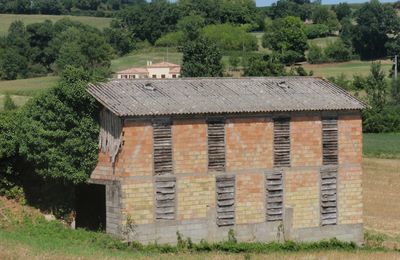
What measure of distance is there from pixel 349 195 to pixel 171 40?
9486 cm

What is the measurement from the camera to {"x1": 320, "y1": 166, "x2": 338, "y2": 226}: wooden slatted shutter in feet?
101

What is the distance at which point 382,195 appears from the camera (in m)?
43.5

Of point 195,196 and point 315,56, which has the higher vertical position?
point 315,56

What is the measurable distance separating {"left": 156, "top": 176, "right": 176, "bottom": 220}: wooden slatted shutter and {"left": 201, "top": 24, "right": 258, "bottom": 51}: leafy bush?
87.8 meters

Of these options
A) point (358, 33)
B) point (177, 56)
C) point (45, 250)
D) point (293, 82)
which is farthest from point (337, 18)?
point (45, 250)

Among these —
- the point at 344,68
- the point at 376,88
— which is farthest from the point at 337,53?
the point at 376,88

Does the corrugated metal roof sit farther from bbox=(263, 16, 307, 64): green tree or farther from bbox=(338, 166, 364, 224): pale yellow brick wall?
bbox=(263, 16, 307, 64): green tree

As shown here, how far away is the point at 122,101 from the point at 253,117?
4.59 m

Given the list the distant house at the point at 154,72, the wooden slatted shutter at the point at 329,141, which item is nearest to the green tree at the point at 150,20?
the distant house at the point at 154,72

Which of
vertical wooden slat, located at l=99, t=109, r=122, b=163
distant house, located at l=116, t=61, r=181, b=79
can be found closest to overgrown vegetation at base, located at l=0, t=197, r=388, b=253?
vertical wooden slat, located at l=99, t=109, r=122, b=163

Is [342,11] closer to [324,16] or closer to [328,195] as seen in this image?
[324,16]

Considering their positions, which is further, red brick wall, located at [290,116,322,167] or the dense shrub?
the dense shrub

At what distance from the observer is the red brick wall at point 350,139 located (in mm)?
31188

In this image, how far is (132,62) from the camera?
356ft
